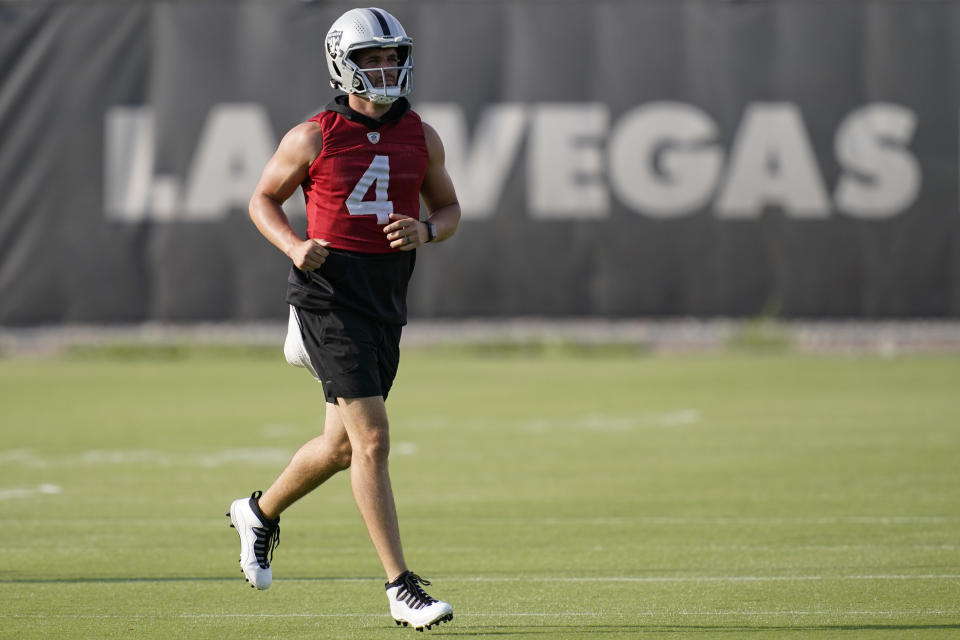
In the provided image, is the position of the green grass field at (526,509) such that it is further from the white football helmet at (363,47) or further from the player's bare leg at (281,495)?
the white football helmet at (363,47)

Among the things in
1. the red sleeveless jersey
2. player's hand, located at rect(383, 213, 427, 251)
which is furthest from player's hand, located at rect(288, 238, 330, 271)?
player's hand, located at rect(383, 213, 427, 251)

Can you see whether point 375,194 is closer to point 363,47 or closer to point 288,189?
point 288,189

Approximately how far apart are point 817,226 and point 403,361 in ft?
18.9

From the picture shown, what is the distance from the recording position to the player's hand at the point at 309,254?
6.35 m

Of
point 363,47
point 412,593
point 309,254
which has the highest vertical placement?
point 363,47

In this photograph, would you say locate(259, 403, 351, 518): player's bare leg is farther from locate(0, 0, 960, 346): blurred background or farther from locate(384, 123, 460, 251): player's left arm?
locate(0, 0, 960, 346): blurred background

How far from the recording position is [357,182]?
6.52 m

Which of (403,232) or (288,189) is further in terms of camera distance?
(288,189)

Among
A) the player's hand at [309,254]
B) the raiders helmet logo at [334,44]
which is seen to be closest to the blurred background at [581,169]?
the raiders helmet logo at [334,44]

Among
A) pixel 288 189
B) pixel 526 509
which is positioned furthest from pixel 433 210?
pixel 526 509

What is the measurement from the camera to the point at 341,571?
300 inches

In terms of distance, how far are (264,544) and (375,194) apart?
159cm

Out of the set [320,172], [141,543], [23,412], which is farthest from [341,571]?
[23,412]

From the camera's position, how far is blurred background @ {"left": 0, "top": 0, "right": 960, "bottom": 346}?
20375 millimetres
